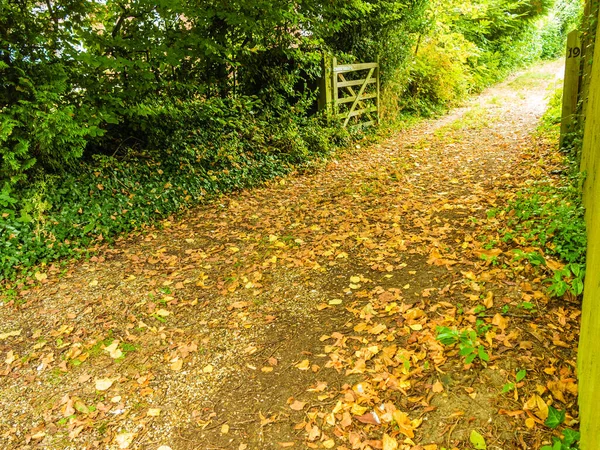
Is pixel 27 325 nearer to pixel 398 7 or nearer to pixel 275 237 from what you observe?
pixel 275 237

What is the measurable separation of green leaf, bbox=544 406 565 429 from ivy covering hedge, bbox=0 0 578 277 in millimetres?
5720

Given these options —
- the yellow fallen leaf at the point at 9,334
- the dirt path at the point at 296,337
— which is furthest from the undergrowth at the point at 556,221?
the yellow fallen leaf at the point at 9,334

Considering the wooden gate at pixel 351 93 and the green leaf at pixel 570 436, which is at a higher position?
the wooden gate at pixel 351 93

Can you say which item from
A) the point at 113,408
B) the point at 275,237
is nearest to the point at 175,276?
the point at 275,237

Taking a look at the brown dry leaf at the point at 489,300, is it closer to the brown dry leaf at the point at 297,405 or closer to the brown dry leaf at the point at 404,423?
the brown dry leaf at the point at 404,423

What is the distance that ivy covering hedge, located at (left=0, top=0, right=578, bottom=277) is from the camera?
5605 millimetres

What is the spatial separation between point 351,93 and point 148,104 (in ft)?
19.8

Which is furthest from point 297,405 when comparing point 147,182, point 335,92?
point 335,92

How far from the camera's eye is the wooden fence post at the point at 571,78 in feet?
20.8

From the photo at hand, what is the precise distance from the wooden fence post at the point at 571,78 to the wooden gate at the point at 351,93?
17.4ft

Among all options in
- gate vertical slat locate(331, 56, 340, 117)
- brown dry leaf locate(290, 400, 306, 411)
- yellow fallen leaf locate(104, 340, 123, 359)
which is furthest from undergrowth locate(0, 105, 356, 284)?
brown dry leaf locate(290, 400, 306, 411)

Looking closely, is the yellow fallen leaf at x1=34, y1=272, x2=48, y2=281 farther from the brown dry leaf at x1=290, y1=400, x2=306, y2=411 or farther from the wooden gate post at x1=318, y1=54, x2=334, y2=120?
the wooden gate post at x1=318, y1=54, x2=334, y2=120

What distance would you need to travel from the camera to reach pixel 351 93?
11.5 meters

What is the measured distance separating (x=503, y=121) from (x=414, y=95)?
12.8ft
